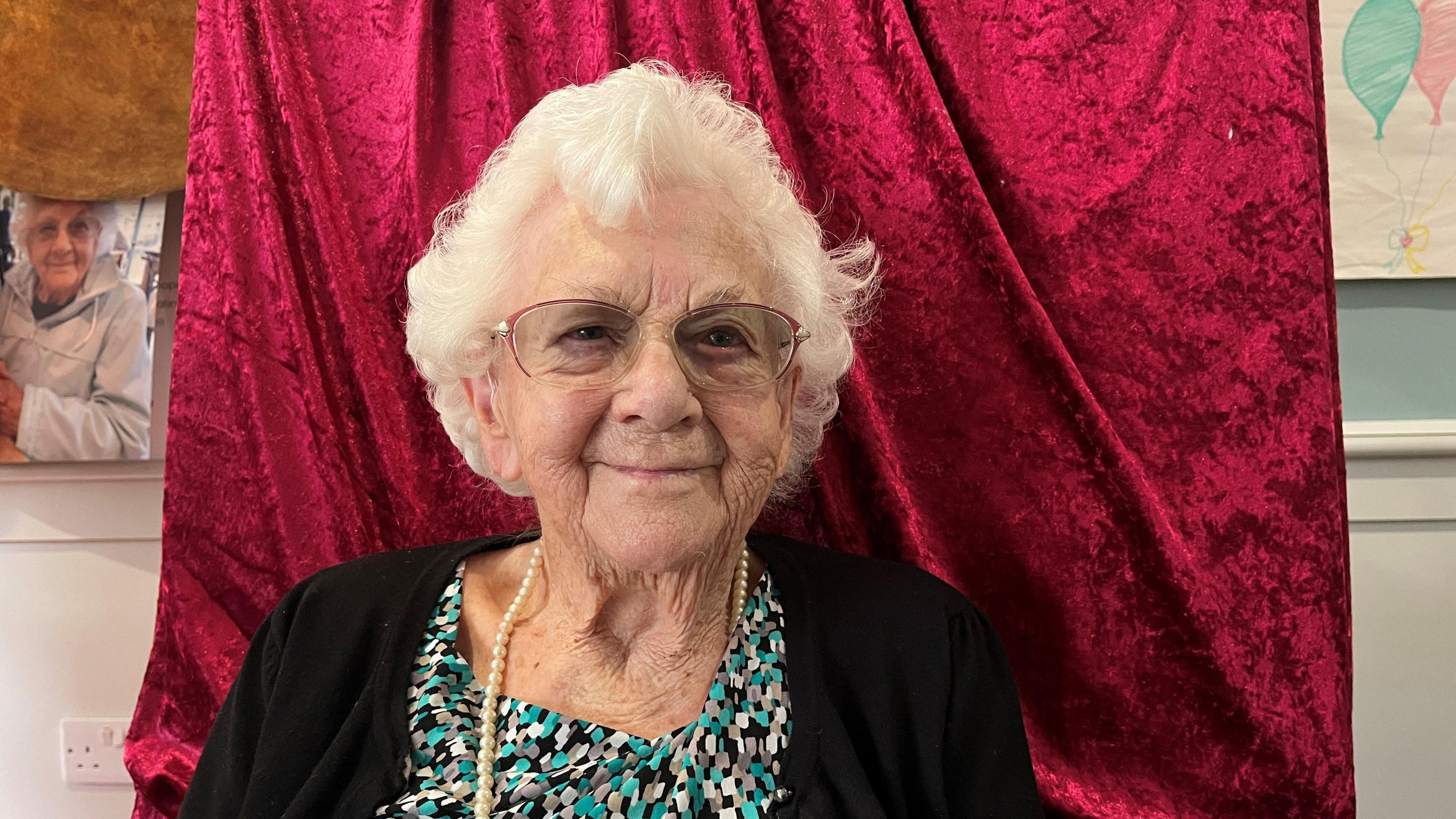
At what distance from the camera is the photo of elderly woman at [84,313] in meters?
1.55

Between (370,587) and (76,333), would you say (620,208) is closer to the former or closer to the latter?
(370,587)

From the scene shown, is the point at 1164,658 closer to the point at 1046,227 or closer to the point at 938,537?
the point at 938,537

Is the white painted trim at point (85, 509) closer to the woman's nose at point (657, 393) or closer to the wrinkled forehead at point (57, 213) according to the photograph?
the wrinkled forehead at point (57, 213)

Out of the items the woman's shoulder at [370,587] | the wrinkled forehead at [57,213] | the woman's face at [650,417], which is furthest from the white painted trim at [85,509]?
the woman's face at [650,417]

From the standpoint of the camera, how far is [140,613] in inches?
66.4

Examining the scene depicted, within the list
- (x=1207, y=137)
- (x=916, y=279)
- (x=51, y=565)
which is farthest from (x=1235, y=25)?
(x=51, y=565)

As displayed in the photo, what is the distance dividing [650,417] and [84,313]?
1212 millimetres

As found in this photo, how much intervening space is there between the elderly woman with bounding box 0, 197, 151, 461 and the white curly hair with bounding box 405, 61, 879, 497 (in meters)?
0.66

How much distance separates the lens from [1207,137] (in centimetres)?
129

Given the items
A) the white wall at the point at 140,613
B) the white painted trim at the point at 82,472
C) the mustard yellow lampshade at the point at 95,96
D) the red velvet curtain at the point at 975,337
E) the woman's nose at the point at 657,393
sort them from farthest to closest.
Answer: the white painted trim at the point at 82,472, the white wall at the point at 140,613, the mustard yellow lampshade at the point at 95,96, the red velvet curtain at the point at 975,337, the woman's nose at the point at 657,393

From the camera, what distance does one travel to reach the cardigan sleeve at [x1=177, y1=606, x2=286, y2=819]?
1.08 metres

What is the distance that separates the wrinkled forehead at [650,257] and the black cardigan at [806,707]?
40 cm

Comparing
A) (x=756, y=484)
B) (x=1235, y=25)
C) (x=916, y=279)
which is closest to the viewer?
(x=756, y=484)

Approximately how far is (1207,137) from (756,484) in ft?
2.79
